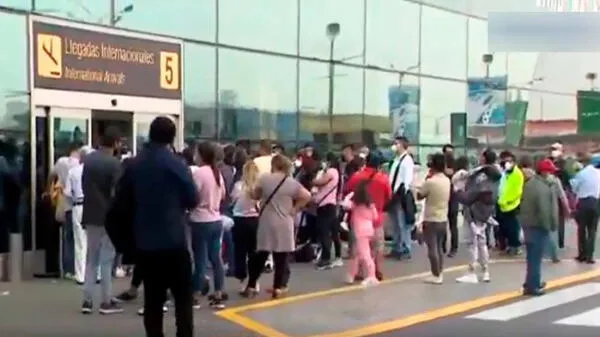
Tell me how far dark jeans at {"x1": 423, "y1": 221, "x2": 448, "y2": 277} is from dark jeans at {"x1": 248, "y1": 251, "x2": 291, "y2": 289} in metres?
2.24

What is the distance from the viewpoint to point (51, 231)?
16.2m

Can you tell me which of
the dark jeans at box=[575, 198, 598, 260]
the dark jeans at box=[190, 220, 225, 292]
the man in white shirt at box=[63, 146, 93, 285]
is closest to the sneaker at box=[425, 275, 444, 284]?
the dark jeans at box=[190, 220, 225, 292]

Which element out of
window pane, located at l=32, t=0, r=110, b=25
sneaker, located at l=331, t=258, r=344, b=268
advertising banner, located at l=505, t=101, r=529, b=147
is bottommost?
sneaker, located at l=331, t=258, r=344, b=268

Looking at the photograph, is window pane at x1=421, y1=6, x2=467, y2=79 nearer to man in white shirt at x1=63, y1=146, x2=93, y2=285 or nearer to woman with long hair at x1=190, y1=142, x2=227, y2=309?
man in white shirt at x1=63, y1=146, x2=93, y2=285

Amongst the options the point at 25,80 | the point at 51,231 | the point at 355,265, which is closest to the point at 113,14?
the point at 25,80

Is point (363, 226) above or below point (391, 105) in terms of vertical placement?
below

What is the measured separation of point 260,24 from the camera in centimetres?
2225

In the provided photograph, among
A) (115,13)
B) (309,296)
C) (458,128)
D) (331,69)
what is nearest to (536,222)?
(309,296)

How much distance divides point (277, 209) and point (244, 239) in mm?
1161

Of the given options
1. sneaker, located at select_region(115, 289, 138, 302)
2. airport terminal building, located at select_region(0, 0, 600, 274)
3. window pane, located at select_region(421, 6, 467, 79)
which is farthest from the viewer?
window pane, located at select_region(421, 6, 467, 79)

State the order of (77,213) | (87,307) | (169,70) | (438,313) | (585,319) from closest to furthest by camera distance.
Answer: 1. (87,307)
2. (585,319)
3. (438,313)
4. (77,213)
5. (169,70)

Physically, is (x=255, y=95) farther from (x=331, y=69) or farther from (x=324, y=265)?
(x=324, y=265)

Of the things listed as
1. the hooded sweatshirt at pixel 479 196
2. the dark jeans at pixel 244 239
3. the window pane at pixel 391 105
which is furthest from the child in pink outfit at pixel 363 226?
the window pane at pixel 391 105

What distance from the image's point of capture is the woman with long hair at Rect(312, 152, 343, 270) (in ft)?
57.8
